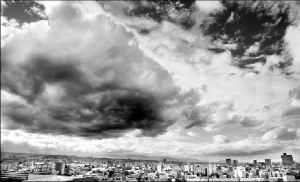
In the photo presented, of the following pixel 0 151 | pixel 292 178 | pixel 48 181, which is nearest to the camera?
pixel 0 151

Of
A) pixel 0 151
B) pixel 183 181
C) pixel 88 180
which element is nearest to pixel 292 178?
pixel 183 181

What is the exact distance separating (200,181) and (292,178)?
62236 millimetres

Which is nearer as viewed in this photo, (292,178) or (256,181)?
(292,178)

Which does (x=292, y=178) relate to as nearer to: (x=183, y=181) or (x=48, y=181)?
(x=183, y=181)

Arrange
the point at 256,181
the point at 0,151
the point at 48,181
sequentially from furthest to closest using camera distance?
→ the point at 256,181
the point at 48,181
the point at 0,151

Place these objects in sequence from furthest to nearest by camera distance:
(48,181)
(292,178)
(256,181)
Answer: (256,181), (292,178), (48,181)

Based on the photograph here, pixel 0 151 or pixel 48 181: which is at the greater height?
pixel 0 151

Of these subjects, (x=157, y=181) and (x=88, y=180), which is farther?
(x=157, y=181)

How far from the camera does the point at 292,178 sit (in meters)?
185

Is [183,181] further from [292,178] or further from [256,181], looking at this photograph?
[292,178]

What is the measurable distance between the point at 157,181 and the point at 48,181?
244 ft

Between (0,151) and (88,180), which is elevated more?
(0,151)

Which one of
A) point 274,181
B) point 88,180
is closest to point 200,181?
point 274,181

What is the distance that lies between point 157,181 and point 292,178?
9299cm
